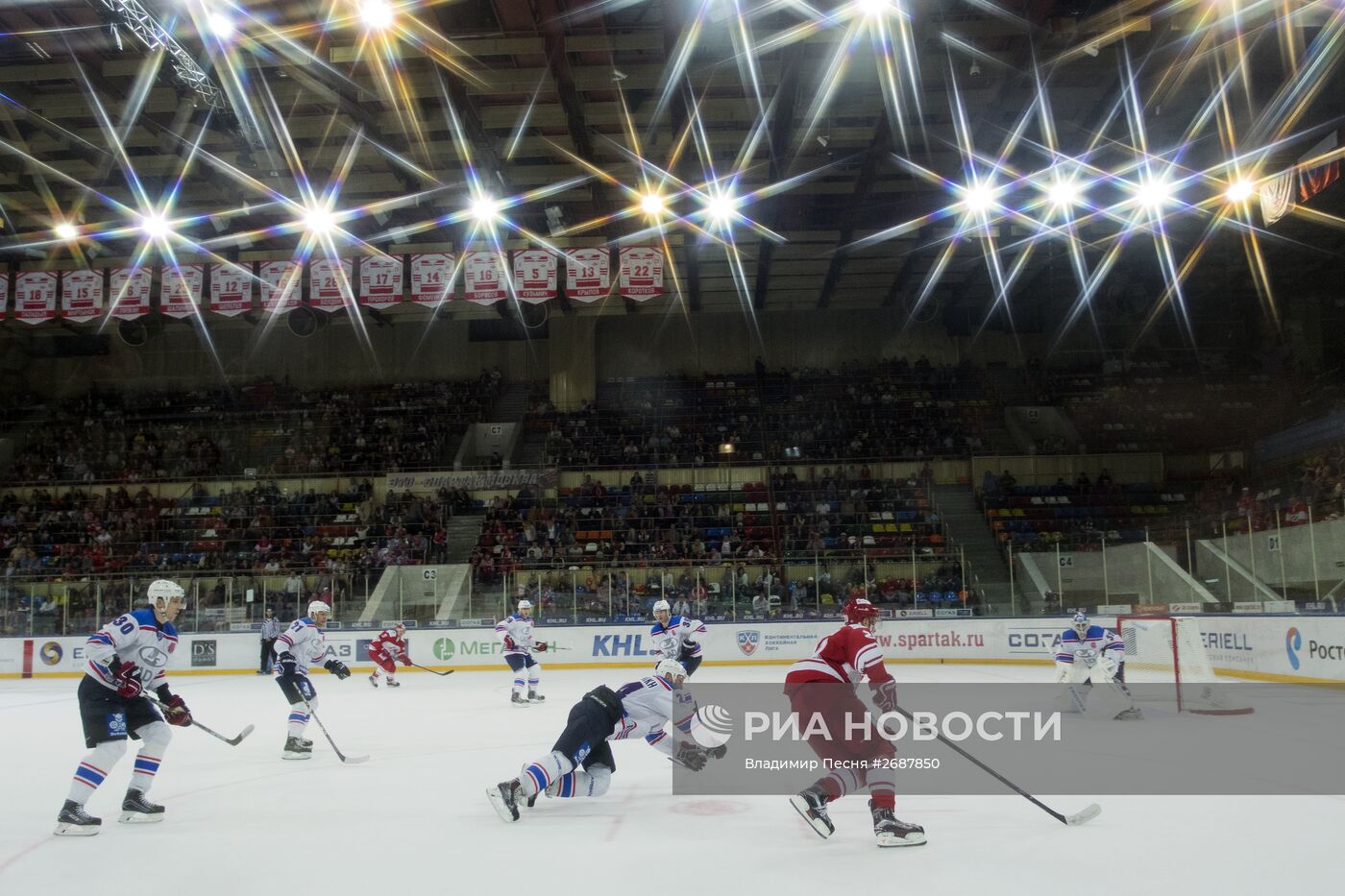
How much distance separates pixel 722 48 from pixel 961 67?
4.17 m

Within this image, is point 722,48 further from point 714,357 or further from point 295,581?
point 714,357

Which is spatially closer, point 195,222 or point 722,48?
point 722,48

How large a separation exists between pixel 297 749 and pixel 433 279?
1301cm

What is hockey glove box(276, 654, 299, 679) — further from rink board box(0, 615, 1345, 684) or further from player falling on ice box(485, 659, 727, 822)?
rink board box(0, 615, 1345, 684)

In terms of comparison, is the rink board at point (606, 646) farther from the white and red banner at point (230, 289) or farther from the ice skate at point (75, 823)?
the ice skate at point (75, 823)

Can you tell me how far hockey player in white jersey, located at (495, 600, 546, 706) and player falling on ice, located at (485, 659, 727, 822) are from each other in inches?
275

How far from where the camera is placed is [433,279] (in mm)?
20578

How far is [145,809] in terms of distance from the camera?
252 inches

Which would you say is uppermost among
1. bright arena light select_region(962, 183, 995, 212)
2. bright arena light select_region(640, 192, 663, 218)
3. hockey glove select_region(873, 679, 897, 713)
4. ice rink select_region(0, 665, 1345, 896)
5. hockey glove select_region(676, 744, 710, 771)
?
bright arena light select_region(640, 192, 663, 218)

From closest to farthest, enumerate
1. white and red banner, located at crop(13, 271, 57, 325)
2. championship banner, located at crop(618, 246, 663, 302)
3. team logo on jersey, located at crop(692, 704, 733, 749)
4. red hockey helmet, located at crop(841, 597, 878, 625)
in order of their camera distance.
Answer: red hockey helmet, located at crop(841, 597, 878, 625)
team logo on jersey, located at crop(692, 704, 733, 749)
championship banner, located at crop(618, 246, 663, 302)
white and red banner, located at crop(13, 271, 57, 325)

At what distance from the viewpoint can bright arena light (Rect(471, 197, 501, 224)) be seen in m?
21.9

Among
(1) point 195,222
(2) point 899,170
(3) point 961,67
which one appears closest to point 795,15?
(3) point 961,67

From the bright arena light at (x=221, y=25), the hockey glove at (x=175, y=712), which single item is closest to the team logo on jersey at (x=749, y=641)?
the bright arena light at (x=221, y=25)

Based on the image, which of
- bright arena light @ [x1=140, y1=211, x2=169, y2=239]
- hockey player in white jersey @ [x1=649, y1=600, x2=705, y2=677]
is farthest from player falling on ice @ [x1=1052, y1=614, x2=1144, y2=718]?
bright arena light @ [x1=140, y1=211, x2=169, y2=239]
